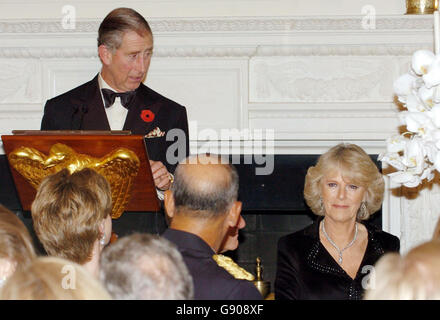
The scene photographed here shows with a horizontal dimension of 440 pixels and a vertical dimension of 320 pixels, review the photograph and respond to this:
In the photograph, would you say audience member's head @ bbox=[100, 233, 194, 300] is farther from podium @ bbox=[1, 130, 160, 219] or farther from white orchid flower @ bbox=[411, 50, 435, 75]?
white orchid flower @ bbox=[411, 50, 435, 75]

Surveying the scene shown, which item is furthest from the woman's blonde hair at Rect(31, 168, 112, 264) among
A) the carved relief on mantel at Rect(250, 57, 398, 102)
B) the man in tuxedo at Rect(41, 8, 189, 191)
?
the carved relief on mantel at Rect(250, 57, 398, 102)

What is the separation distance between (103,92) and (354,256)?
4.39ft

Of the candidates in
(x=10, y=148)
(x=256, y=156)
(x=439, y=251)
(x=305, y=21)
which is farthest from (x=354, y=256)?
(x=439, y=251)

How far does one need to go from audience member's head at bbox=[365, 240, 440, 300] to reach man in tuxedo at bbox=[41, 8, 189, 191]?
190 cm

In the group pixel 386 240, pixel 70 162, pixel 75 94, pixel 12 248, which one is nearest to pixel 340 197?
pixel 386 240

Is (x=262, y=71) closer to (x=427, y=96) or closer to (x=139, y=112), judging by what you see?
(x=139, y=112)

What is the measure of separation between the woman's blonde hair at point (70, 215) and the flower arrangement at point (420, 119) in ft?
3.56

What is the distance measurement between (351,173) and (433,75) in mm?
769

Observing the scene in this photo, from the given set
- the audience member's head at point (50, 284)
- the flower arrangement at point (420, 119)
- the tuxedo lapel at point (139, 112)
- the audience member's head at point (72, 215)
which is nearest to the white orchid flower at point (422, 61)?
the flower arrangement at point (420, 119)

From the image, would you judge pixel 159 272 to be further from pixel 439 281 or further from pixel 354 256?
pixel 354 256

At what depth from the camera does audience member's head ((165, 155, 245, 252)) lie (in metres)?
2.18

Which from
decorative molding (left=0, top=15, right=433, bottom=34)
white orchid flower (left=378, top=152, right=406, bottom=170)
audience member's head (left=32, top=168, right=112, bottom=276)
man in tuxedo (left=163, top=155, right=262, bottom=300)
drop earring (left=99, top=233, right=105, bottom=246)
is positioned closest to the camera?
man in tuxedo (left=163, top=155, right=262, bottom=300)

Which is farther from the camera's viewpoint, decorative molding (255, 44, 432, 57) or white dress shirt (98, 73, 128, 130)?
decorative molding (255, 44, 432, 57)

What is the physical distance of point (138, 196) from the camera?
2850 millimetres
